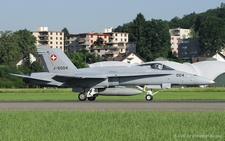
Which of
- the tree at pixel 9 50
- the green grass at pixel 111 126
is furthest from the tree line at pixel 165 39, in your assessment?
the green grass at pixel 111 126

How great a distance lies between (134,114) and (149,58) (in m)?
158

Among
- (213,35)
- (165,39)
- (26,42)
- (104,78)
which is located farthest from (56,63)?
(213,35)

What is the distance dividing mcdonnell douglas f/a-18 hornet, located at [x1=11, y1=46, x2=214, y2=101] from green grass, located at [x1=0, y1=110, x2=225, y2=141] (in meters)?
14.8

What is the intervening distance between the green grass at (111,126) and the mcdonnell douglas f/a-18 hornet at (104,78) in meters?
14.8

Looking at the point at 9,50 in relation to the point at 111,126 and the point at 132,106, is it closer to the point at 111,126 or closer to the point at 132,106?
the point at 132,106

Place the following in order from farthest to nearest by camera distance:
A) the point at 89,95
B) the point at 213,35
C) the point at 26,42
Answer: the point at 213,35
the point at 26,42
the point at 89,95

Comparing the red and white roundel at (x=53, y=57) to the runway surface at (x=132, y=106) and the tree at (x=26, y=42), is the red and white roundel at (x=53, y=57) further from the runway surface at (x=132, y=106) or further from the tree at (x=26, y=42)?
the tree at (x=26, y=42)

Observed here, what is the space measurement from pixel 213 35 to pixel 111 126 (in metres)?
169

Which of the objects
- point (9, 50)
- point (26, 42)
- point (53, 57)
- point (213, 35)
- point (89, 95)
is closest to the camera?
point (89, 95)

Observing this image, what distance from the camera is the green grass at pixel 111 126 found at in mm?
13850

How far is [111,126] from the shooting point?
633 inches

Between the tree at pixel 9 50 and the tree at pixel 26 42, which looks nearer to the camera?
the tree at pixel 9 50

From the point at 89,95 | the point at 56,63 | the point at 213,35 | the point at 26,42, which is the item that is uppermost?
A: the point at 213,35

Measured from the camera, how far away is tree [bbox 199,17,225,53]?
181 metres
